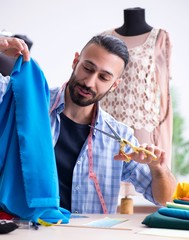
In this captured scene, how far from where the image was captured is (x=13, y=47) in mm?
1480

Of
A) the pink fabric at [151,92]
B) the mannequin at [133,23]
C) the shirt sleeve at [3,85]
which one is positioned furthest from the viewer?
the mannequin at [133,23]

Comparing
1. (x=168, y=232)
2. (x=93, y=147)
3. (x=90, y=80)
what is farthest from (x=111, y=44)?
(x=168, y=232)

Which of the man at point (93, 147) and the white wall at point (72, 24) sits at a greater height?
the white wall at point (72, 24)

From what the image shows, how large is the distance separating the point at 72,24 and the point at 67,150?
8.86 ft

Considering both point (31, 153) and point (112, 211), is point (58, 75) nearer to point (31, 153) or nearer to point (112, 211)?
point (112, 211)

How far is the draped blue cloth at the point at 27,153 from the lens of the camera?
1377 millimetres

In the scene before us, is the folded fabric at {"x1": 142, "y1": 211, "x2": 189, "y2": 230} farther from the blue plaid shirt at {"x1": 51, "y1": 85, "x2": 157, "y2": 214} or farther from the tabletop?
the blue plaid shirt at {"x1": 51, "y1": 85, "x2": 157, "y2": 214}

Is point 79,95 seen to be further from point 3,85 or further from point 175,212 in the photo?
point 175,212

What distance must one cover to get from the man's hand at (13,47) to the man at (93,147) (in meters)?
0.58

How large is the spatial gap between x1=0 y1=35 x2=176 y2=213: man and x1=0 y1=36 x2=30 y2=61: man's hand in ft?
1.90

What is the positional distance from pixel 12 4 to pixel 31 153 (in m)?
3.28

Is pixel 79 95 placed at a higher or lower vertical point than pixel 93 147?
higher

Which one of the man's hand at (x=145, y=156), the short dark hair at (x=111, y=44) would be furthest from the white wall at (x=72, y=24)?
the man's hand at (x=145, y=156)

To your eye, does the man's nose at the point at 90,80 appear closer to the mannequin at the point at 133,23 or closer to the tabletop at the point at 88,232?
the tabletop at the point at 88,232
